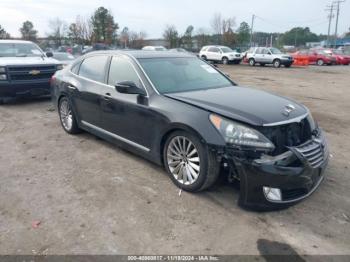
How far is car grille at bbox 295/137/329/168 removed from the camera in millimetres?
3340

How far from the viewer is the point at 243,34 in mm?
65125

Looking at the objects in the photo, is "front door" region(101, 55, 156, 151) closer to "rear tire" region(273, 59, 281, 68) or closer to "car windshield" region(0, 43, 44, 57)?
"car windshield" region(0, 43, 44, 57)

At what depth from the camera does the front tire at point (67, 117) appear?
19.5 feet

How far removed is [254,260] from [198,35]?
64.6 meters

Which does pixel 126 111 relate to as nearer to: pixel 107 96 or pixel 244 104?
pixel 107 96

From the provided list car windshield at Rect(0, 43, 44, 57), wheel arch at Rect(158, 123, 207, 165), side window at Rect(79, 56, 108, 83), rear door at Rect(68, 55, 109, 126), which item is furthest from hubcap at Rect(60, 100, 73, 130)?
car windshield at Rect(0, 43, 44, 57)

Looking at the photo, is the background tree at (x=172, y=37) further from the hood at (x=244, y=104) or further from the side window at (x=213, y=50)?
the hood at (x=244, y=104)

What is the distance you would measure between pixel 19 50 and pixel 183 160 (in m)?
8.18

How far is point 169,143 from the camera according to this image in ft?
13.0

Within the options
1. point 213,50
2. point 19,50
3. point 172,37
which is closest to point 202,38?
point 172,37

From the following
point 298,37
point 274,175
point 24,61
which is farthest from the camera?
point 298,37

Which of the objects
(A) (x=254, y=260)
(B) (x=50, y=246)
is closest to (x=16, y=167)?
(B) (x=50, y=246)

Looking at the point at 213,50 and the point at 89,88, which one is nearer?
the point at 89,88

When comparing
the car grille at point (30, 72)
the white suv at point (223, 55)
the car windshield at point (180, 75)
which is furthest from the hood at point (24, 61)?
the white suv at point (223, 55)
